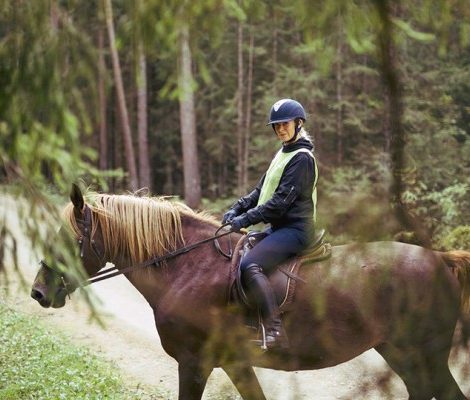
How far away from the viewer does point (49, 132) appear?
3.67 m

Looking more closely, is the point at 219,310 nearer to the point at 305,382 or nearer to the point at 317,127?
the point at 305,382

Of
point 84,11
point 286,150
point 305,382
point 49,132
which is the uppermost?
point 84,11

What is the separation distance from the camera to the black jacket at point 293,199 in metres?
5.60

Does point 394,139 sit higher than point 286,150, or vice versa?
point 394,139

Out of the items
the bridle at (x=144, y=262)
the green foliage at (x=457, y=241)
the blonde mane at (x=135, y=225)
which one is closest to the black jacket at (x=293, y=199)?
the bridle at (x=144, y=262)

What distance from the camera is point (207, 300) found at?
5.84 metres

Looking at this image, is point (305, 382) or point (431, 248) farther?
point (305, 382)

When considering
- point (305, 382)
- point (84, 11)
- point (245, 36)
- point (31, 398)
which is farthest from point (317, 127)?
point (84, 11)

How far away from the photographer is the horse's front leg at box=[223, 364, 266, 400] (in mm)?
5629

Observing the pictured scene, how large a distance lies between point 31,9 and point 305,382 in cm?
651

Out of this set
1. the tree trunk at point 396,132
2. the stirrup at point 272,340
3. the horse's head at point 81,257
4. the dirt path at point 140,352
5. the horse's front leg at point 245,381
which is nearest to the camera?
the tree trunk at point 396,132

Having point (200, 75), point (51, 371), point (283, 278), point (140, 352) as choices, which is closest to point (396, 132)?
point (200, 75)

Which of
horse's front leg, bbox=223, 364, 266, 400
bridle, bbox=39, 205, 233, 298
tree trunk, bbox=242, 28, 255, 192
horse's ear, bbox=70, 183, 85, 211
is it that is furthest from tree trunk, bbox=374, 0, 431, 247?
tree trunk, bbox=242, 28, 255, 192

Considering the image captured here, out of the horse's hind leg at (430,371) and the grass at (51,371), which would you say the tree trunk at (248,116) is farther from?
the horse's hind leg at (430,371)
